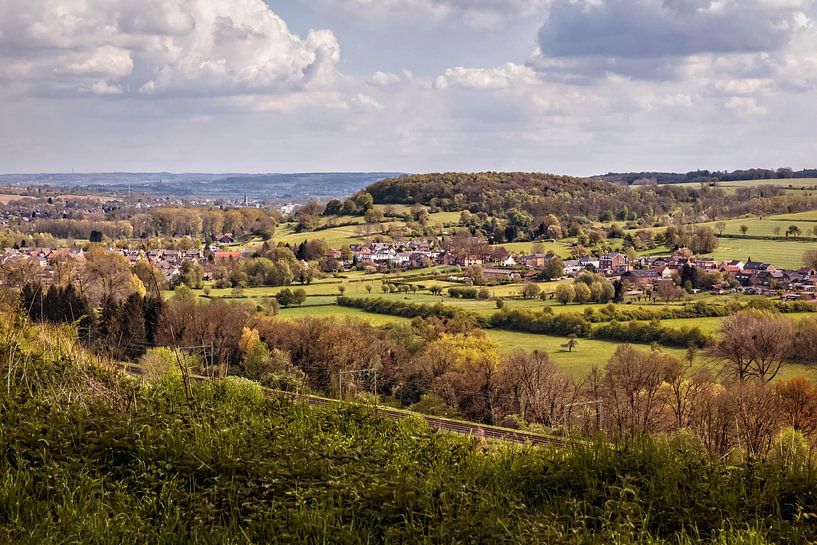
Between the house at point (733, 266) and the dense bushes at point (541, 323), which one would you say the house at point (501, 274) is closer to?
the house at point (733, 266)

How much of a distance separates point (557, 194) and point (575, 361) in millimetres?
88776

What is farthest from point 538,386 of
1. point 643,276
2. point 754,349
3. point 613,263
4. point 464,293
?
point 613,263

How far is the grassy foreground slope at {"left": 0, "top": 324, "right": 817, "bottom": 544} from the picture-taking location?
4.22m

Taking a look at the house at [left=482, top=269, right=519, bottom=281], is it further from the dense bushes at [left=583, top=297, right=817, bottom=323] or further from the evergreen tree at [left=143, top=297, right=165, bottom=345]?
the evergreen tree at [left=143, top=297, right=165, bottom=345]

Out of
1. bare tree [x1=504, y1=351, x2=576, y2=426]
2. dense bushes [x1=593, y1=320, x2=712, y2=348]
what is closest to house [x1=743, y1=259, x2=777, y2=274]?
dense bushes [x1=593, y1=320, x2=712, y2=348]

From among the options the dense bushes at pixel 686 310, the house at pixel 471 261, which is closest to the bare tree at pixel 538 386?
the dense bushes at pixel 686 310

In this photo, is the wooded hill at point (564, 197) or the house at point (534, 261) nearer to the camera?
the house at point (534, 261)

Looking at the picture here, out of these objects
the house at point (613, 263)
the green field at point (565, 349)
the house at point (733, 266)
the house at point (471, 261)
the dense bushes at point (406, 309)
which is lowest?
the green field at point (565, 349)

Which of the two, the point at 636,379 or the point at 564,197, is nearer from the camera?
the point at 636,379

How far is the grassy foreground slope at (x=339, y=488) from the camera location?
4.22 metres

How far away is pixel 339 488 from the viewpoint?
15.5 feet

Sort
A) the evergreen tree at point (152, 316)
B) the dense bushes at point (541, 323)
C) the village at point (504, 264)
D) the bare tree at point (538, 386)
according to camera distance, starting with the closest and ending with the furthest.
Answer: the bare tree at point (538, 386), the evergreen tree at point (152, 316), the dense bushes at point (541, 323), the village at point (504, 264)

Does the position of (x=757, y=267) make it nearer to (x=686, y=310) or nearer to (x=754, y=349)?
(x=686, y=310)

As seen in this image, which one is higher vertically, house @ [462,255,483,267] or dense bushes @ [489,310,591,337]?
house @ [462,255,483,267]
